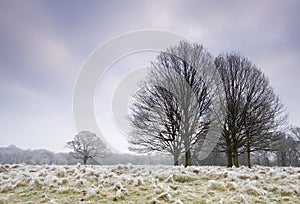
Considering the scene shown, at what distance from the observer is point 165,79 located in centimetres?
1080

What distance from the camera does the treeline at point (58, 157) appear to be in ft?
43.0

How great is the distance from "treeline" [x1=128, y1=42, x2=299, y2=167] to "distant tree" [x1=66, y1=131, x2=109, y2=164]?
17.5 metres

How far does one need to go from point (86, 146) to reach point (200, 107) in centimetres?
2266

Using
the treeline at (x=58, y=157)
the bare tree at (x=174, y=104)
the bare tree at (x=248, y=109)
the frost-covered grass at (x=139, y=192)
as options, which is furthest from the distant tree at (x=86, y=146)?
the frost-covered grass at (x=139, y=192)

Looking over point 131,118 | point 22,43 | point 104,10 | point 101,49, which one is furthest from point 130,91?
point 22,43

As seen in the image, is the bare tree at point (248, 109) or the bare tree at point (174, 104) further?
the bare tree at point (248, 109)

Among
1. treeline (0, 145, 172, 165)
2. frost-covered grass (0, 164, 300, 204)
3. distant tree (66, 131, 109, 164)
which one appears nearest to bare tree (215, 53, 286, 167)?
treeline (0, 145, 172, 165)

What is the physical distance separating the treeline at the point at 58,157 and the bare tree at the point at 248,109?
4911 millimetres

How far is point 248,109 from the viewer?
1266 centimetres

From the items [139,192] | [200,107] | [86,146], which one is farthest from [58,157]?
[139,192]

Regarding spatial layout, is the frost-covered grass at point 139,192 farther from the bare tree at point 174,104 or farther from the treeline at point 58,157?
the bare tree at point 174,104

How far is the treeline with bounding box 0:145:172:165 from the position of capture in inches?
516

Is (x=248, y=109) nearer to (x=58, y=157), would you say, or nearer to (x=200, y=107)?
(x=200, y=107)

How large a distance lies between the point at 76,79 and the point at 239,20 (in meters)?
9.62
